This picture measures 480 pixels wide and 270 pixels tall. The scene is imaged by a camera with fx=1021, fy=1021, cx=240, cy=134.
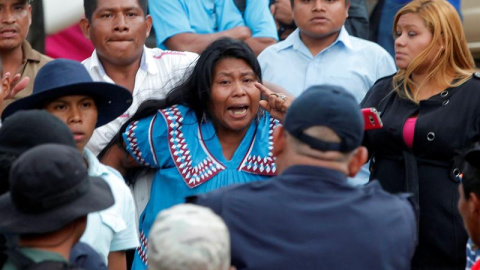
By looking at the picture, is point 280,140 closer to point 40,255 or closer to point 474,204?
point 474,204

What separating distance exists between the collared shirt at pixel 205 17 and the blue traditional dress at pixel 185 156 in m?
1.61

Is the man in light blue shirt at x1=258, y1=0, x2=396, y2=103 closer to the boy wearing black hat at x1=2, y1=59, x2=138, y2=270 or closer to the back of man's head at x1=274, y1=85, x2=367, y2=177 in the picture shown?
the boy wearing black hat at x1=2, y1=59, x2=138, y2=270

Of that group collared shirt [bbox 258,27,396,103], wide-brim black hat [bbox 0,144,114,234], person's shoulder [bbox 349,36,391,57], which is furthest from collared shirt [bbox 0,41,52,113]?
wide-brim black hat [bbox 0,144,114,234]

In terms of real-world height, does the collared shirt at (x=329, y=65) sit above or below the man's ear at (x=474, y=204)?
below

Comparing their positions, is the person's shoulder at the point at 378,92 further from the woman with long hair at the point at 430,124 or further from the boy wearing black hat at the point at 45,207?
the boy wearing black hat at the point at 45,207

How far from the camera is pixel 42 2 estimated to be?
7508mm

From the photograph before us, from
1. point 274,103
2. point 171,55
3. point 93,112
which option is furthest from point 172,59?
point 93,112

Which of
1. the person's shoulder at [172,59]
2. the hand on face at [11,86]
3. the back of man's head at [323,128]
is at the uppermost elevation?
the back of man's head at [323,128]

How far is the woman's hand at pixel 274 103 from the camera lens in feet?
16.0

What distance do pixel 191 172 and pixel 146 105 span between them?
48cm

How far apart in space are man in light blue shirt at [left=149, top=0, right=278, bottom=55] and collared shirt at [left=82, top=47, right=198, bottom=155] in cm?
72

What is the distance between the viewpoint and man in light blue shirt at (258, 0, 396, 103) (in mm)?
5848

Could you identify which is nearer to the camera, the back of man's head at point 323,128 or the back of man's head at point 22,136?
the back of man's head at point 323,128

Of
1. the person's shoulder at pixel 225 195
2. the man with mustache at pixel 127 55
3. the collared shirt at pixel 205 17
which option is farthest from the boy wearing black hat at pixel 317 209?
the collared shirt at pixel 205 17
